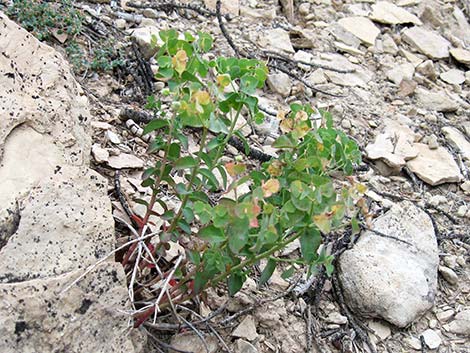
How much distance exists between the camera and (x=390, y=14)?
16.0 feet

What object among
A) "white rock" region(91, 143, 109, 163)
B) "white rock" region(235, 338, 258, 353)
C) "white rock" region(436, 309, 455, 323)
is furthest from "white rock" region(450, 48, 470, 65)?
"white rock" region(235, 338, 258, 353)

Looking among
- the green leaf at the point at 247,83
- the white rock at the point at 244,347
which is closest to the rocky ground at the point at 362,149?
the white rock at the point at 244,347

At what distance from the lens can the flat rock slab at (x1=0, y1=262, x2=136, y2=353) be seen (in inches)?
72.9

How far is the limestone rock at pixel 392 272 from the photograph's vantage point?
2.79 meters

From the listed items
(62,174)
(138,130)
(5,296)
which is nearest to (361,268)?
(138,130)

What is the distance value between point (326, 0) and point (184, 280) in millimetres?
3096

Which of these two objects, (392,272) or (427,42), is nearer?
(392,272)

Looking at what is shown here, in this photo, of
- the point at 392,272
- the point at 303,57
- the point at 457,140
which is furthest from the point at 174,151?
the point at 457,140

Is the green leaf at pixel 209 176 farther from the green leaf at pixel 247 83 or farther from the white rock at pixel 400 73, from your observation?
the white rock at pixel 400 73

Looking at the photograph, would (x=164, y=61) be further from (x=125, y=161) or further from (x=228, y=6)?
(x=228, y=6)

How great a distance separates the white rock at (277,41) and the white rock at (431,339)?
196 cm

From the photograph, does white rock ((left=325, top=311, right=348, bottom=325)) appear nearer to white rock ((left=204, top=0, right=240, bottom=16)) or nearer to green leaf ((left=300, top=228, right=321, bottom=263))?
green leaf ((left=300, top=228, right=321, bottom=263))

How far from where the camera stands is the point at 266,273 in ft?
6.90

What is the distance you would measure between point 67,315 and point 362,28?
332 centimetres
